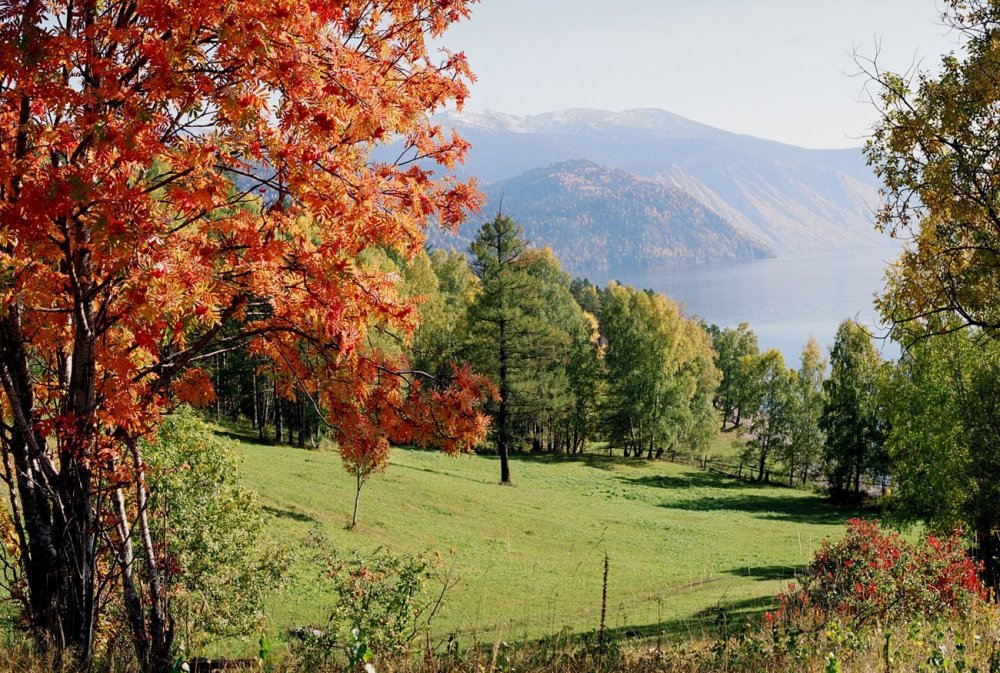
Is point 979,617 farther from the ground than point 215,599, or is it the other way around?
point 979,617

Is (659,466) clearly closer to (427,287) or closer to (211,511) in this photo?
(427,287)

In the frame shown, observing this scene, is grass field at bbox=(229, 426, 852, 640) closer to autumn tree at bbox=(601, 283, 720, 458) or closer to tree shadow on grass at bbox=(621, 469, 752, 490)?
tree shadow on grass at bbox=(621, 469, 752, 490)

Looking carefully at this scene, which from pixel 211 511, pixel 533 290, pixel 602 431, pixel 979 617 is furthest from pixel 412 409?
pixel 602 431

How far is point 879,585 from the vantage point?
8.79 metres

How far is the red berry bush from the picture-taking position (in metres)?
7.96

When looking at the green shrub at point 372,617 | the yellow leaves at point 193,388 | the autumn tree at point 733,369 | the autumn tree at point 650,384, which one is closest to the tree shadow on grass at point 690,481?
the autumn tree at point 650,384

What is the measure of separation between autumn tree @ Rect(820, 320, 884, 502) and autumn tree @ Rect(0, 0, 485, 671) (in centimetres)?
4290

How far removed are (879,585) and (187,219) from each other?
8.88 m

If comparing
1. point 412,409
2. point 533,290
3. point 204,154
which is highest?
point 533,290

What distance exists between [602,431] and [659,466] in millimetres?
6568

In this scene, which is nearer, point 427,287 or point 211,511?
point 211,511

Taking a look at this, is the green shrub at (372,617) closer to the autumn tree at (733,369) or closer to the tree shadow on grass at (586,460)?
the tree shadow on grass at (586,460)

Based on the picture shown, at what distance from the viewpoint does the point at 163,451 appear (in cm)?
1233

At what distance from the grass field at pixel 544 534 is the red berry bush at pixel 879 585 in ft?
10.7
